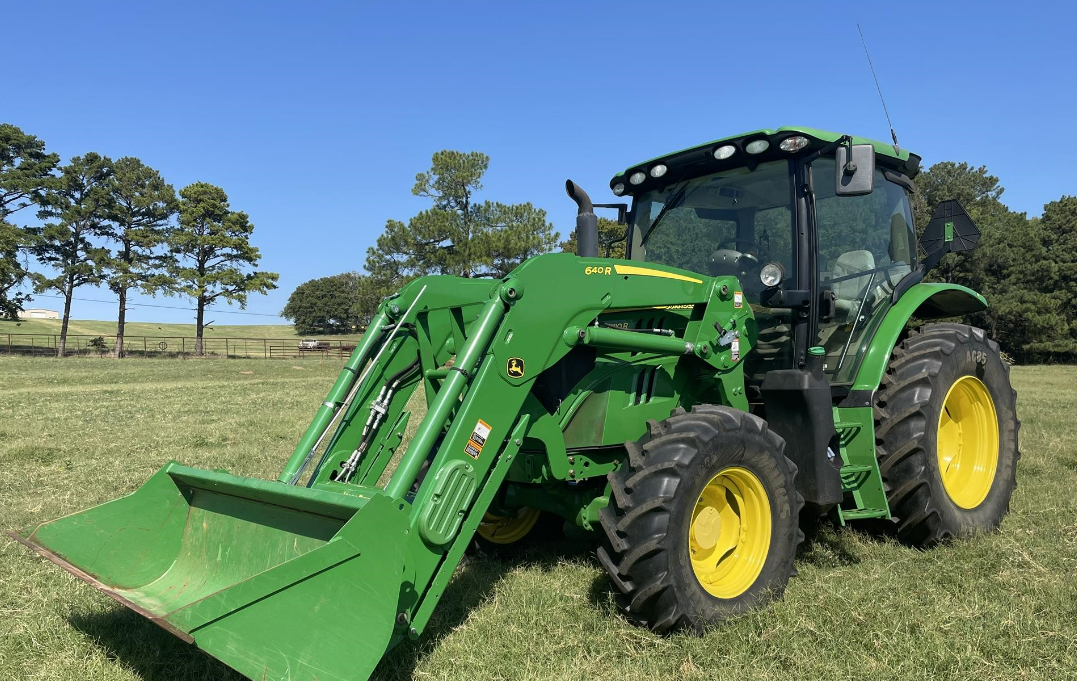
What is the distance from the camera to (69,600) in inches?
171

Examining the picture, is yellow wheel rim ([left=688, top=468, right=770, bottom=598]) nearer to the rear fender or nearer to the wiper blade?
the rear fender

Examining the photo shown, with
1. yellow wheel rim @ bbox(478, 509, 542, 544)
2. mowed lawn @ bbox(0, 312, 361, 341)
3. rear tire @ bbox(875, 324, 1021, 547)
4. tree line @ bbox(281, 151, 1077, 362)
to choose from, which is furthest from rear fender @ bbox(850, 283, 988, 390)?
mowed lawn @ bbox(0, 312, 361, 341)

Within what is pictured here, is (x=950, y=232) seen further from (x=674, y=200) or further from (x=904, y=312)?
(x=674, y=200)

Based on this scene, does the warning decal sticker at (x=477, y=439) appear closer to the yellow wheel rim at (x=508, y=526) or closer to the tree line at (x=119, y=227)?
the yellow wheel rim at (x=508, y=526)

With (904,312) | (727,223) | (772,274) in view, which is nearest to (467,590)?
(772,274)

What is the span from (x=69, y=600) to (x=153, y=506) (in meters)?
0.85

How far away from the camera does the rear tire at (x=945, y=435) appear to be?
513cm

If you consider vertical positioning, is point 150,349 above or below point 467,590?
above

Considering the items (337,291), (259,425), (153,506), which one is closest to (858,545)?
(153,506)

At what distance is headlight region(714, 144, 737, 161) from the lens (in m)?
5.12

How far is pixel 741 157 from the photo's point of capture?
17.2 ft

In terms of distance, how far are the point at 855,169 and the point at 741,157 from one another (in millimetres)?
925

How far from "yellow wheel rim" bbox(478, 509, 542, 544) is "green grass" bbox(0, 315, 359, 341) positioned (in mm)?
62756

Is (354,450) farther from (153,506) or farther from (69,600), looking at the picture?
(69,600)
